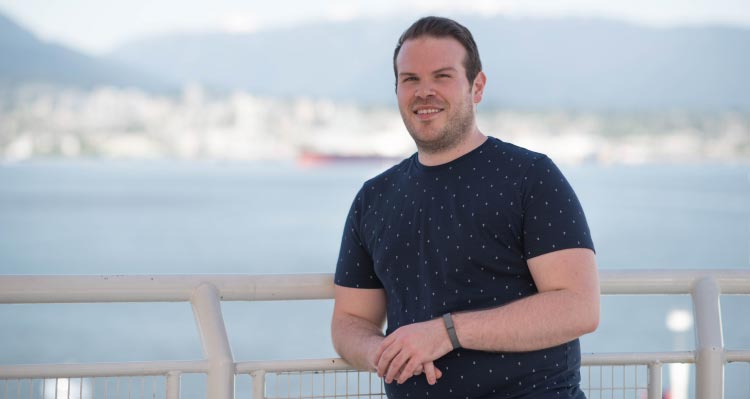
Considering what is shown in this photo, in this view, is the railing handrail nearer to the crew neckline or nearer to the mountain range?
the crew neckline

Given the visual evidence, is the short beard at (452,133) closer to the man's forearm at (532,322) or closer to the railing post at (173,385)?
the man's forearm at (532,322)

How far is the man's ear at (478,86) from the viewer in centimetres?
228

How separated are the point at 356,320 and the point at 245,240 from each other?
6340cm

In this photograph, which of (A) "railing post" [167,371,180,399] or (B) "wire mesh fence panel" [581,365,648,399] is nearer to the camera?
(A) "railing post" [167,371,180,399]

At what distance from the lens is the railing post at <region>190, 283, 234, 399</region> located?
2.22 m

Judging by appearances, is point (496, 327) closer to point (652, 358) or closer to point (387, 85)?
point (652, 358)

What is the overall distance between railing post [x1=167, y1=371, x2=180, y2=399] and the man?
14.9 inches

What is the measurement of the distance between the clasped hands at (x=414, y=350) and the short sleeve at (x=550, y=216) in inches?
10.0

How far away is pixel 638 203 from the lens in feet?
299

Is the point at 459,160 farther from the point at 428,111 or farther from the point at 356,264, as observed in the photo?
the point at 356,264

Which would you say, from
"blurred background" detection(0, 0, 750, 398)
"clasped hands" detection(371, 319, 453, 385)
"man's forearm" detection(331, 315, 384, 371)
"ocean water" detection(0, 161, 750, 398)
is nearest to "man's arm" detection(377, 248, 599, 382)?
"clasped hands" detection(371, 319, 453, 385)

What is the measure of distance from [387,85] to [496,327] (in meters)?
117

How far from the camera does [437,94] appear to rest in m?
2.19

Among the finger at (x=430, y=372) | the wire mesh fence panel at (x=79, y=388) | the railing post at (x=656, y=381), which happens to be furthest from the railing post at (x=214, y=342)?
the railing post at (x=656, y=381)
